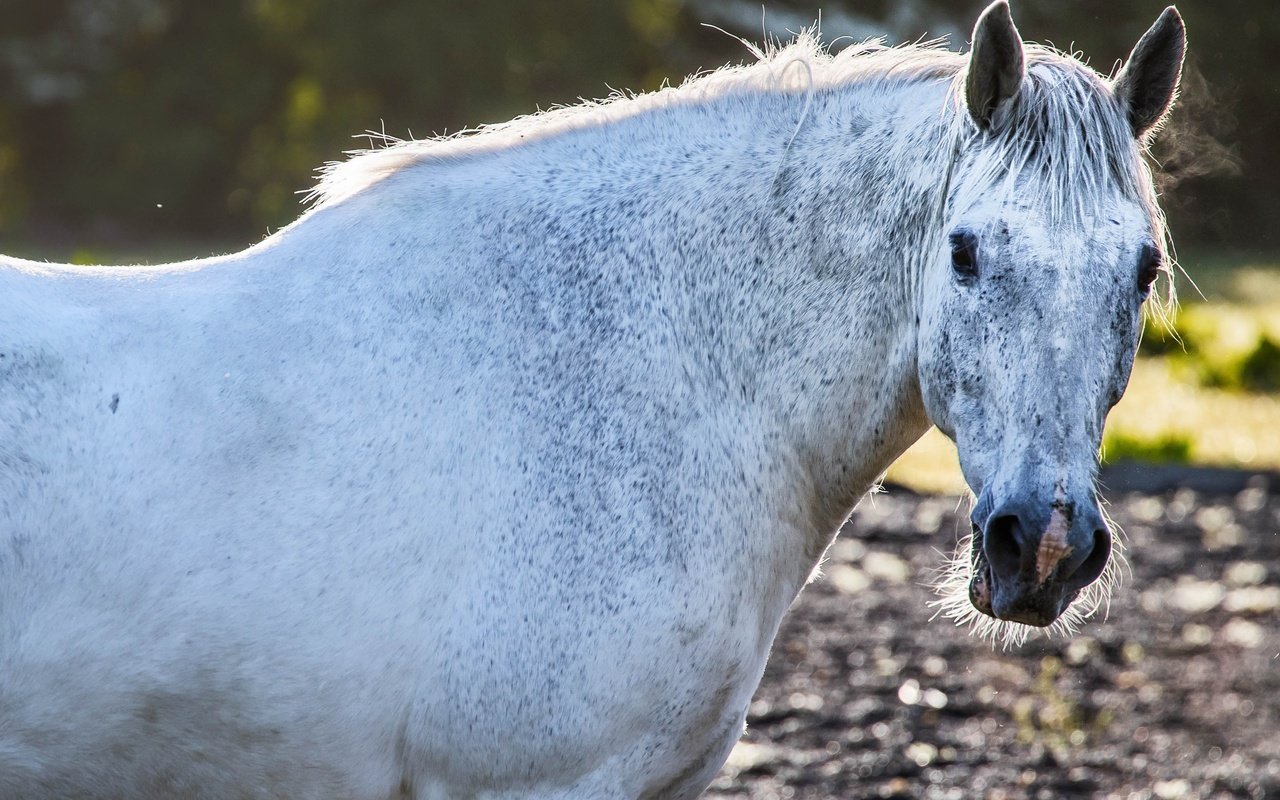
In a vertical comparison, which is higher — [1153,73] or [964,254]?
[1153,73]

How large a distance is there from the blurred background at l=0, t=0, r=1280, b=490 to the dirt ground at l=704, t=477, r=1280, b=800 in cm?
868

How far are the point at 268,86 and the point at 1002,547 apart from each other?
31262mm

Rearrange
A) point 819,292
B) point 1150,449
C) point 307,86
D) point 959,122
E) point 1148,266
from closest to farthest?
1. point 1148,266
2. point 959,122
3. point 819,292
4. point 1150,449
5. point 307,86

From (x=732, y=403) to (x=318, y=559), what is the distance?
2.80 ft

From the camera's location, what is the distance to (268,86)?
30766mm

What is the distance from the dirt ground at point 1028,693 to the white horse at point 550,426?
2082 millimetres

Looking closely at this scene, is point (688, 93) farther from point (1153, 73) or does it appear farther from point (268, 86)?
point (268, 86)

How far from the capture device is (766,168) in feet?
8.51

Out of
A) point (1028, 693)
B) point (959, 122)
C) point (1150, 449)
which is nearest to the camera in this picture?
point (959, 122)

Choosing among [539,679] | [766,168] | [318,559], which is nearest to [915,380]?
[766,168]

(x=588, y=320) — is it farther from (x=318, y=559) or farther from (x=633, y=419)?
(x=318, y=559)

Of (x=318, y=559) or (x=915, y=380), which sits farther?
(x=915, y=380)

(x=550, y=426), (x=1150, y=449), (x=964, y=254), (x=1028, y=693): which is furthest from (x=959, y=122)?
(x=1150, y=449)

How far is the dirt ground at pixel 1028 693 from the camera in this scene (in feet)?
14.2
